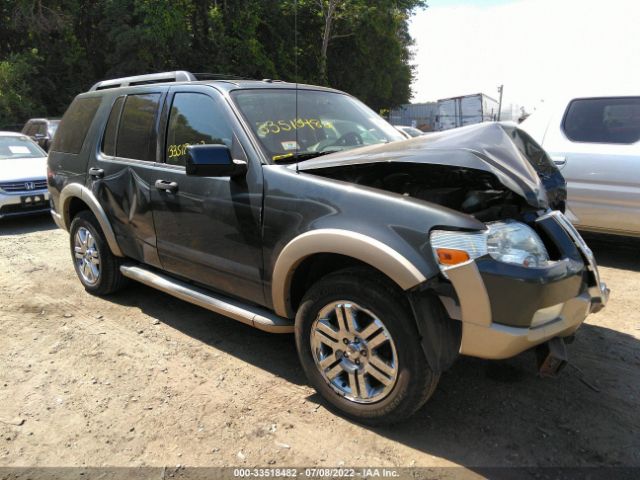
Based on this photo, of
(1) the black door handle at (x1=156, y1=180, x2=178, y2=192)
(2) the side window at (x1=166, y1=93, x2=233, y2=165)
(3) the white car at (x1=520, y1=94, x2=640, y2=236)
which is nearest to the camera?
(2) the side window at (x1=166, y1=93, x2=233, y2=165)

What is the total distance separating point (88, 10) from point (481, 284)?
25.5m

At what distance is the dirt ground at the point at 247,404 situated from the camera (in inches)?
104

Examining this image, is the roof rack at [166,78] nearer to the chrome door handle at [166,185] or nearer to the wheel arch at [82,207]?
the chrome door handle at [166,185]

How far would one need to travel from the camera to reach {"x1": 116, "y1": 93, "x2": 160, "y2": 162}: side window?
13.3 feet

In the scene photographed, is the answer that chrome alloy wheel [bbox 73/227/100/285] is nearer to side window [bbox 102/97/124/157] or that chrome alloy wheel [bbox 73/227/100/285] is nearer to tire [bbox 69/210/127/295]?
tire [bbox 69/210/127/295]

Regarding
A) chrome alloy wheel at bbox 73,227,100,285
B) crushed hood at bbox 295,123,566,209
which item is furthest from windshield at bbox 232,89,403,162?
chrome alloy wheel at bbox 73,227,100,285

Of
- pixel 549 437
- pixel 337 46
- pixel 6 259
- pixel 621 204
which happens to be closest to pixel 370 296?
pixel 549 437

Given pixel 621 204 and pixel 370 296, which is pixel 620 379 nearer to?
pixel 370 296

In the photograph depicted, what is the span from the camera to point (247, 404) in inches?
122

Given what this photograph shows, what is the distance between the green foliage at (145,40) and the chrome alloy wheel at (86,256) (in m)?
17.3

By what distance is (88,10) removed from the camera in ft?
75.3

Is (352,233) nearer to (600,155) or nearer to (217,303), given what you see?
(217,303)

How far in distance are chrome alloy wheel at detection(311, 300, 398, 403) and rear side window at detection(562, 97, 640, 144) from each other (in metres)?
4.07

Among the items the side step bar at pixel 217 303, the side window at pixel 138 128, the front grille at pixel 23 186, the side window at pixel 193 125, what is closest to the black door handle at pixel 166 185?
the side window at pixel 193 125
